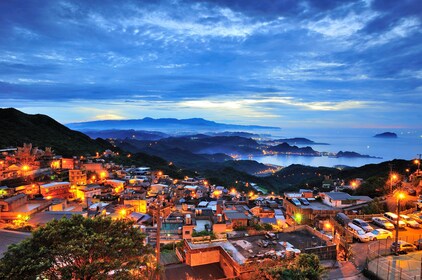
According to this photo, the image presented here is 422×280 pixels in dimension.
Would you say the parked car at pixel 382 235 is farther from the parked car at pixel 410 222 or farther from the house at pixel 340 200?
the house at pixel 340 200

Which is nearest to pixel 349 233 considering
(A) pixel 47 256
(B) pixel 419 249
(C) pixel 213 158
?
(B) pixel 419 249

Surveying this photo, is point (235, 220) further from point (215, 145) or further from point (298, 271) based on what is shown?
point (215, 145)

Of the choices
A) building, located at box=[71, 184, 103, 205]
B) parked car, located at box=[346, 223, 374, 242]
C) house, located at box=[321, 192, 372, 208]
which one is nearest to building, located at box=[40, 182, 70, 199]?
building, located at box=[71, 184, 103, 205]

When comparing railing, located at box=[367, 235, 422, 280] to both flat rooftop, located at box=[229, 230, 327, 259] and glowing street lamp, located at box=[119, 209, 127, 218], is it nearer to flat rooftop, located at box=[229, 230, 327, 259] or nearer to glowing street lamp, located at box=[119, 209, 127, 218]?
flat rooftop, located at box=[229, 230, 327, 259]

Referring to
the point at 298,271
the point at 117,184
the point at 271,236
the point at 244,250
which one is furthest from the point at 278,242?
the point at 117,184

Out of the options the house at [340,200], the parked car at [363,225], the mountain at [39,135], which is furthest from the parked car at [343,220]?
the mountain at [39,135]

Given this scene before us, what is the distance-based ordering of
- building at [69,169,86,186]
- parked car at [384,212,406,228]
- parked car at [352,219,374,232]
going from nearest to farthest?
1. parked car at [352,219,374,232]
2. parked car at [384,212,406,228]
3. building at [69,169,86,186]

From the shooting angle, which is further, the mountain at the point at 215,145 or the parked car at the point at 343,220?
the mountain at the point at 215,145
